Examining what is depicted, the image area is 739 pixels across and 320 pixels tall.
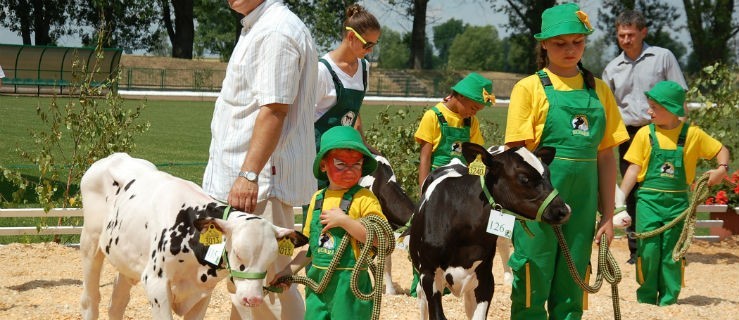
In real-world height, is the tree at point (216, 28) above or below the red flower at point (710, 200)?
above

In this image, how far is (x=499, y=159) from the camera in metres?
5.25

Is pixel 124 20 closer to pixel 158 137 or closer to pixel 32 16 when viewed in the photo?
pixel 32 16

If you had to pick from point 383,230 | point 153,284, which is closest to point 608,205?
point 383,230

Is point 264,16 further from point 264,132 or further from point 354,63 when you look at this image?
point 354,63

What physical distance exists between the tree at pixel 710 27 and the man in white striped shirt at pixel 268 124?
5234 cm

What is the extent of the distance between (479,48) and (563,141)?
468ft

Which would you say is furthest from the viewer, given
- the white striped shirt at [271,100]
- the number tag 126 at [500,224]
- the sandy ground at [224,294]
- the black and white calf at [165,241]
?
the sandy ground at [224,294]

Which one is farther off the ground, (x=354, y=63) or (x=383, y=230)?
(x=354, y=63)

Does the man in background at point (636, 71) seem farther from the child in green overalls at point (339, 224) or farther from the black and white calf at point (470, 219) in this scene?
the child in green overalls at point (339, 224)

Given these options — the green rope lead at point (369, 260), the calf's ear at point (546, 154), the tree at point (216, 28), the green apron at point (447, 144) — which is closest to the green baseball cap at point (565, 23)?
the calf's ear at point (546, 154)

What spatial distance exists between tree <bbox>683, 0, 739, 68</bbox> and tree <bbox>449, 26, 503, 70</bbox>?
80244 mm

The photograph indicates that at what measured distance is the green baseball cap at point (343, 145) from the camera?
473 centimetres

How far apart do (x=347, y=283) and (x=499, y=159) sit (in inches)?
43.3

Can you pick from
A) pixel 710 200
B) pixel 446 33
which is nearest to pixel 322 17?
pixel 710 200
